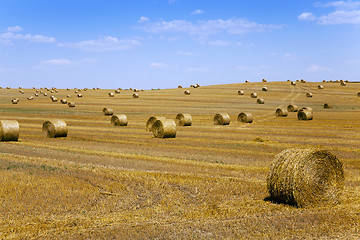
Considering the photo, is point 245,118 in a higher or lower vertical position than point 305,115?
lower

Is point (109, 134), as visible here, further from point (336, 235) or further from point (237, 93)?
point (237, 93)

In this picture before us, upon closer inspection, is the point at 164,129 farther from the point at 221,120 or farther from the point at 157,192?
the point at 157,192

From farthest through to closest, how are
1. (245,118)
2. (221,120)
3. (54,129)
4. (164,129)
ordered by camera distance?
(245,118)
(221,120)
(164,129)
(54,129)

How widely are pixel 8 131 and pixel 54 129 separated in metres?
3.33

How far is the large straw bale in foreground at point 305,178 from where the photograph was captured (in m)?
11.3

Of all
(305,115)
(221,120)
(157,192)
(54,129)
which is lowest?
(157,192)

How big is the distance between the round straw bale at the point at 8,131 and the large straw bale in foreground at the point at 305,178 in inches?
727

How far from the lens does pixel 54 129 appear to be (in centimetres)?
2730

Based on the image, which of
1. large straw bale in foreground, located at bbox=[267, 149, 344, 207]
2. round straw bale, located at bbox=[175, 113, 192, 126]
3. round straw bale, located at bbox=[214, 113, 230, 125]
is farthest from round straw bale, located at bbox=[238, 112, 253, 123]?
large straw bale in foreground, located at bbox=[267, 149, 344, 207]

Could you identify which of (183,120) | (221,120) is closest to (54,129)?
(183,120)

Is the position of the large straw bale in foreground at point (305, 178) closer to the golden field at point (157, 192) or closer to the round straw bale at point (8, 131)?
the golden field at point (157, 192)

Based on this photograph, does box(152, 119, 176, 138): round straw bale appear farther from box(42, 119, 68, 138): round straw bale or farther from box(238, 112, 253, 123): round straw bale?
box(238, 112, 253, 123): round straw bale

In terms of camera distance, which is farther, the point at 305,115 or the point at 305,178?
the point at 305,115

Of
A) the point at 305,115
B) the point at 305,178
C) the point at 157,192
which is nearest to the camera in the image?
the point at 305,178
